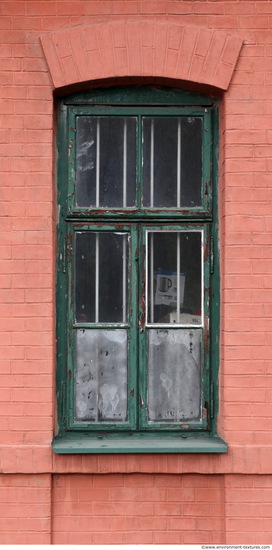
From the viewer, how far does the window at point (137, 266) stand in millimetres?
4992

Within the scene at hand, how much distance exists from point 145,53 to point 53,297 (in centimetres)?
174

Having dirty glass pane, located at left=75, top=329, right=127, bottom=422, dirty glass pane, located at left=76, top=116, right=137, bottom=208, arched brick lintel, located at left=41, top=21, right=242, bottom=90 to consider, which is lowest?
dirty glass pane, located at left=75, top=329, right=127, bottom=422

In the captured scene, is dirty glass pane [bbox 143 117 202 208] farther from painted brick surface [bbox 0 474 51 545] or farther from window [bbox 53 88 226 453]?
painted brick surface [bbox 0 474 51 545]

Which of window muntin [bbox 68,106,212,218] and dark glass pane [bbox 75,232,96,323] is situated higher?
window muntin [bbox 68,106,212,218]

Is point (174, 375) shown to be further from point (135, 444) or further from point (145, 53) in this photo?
point (145, 53)

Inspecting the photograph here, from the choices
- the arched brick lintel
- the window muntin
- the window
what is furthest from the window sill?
the arched brick lintel

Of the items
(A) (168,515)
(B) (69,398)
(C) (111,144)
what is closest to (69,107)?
(C) (111,144)

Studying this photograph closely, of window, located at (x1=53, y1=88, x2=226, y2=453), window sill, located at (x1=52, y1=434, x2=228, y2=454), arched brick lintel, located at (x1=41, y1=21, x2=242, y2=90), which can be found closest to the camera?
window sill, located at (x1=52, y1=434, x2=228, y2=454)

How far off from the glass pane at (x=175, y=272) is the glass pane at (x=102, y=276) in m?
0.19

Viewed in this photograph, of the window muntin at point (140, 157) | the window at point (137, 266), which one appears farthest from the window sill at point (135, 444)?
the window muntin at point (140, 157)

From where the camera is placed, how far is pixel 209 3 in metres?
4.88

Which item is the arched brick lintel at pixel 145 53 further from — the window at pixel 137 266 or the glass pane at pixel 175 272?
A: the glass pane at pixel 175 272

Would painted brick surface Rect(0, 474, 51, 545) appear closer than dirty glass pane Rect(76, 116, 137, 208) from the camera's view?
Yes

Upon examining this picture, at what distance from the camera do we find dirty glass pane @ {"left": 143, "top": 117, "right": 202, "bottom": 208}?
507cm
